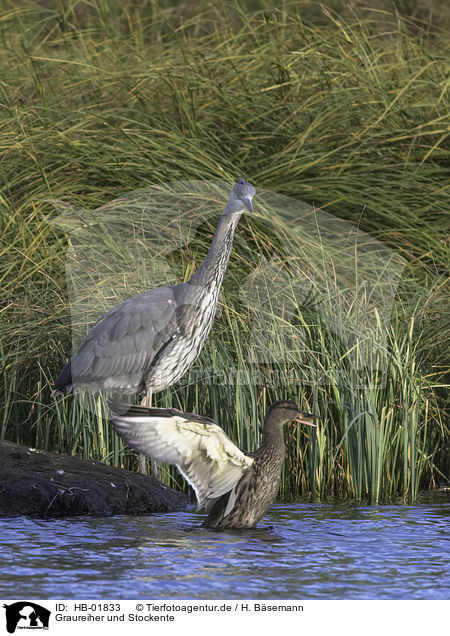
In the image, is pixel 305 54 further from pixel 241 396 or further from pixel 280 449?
pixel 280 449

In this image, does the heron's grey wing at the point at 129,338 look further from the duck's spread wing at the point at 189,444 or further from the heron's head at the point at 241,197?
the duck's spread wing at the point at 189,444

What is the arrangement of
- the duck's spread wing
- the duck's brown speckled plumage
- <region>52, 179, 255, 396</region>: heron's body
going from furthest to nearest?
<region>52, 179, 255, 396</region>: heron's body
the duck's brown speckled plumage
the duck's spread wing

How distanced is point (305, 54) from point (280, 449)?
4.91 metres

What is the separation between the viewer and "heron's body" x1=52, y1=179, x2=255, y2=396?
7.00 metres

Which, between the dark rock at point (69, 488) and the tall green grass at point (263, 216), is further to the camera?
the tall green grass at point (263, 216)

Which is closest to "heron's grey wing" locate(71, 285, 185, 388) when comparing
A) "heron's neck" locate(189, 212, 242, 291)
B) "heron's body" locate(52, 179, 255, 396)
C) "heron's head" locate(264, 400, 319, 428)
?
"heron's body" locate(52, 179, 255, 396)

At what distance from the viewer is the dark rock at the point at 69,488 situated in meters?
6.34

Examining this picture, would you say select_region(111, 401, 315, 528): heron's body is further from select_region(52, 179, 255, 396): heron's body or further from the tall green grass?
select_region(52, 179, 255, 396): heron's body

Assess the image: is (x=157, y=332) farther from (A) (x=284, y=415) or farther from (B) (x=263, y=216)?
(B) (x=263, y=216)

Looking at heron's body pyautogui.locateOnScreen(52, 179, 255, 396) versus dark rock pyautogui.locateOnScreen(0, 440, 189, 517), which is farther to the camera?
heron's body pyautogui.locateOnScreen(52, 179, 255, 396)

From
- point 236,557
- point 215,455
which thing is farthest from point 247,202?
point 236,557

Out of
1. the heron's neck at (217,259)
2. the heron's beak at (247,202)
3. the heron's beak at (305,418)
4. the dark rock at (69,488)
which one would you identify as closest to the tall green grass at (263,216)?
the heron's neck at (217,259)

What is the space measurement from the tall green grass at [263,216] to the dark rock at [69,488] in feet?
1.68
